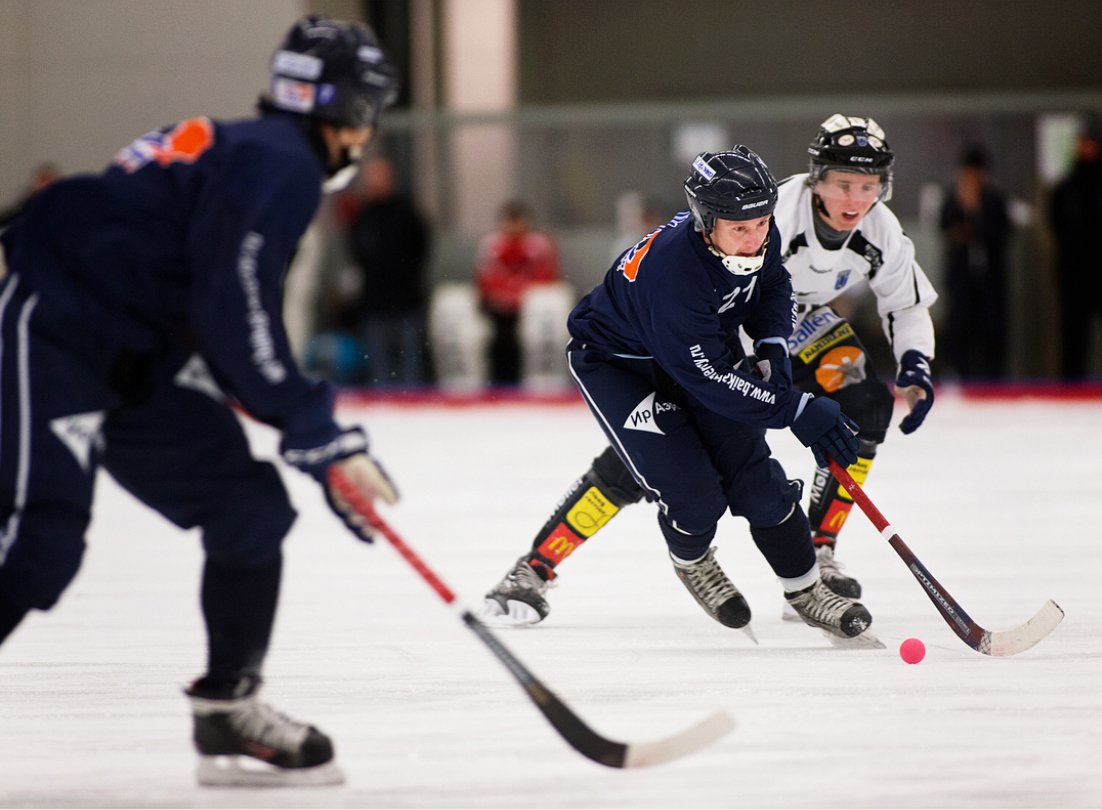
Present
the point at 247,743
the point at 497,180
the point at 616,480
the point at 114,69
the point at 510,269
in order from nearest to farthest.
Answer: the point at 247,743 → the point at 616,480 → the point at 510,269 → the point at 497,180 → the point at 114,69

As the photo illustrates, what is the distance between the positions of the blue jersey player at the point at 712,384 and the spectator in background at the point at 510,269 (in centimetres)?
593

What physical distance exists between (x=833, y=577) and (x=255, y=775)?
1695 mm

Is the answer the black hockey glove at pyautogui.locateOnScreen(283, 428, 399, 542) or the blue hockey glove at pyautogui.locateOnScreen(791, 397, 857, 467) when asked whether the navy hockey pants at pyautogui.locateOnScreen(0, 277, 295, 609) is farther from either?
the blue hockey glove at pyautogui.locateOnScreen(791, 397, 857, 467)

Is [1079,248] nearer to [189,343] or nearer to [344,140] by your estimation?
[344,140]

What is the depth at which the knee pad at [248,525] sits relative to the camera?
220 cm

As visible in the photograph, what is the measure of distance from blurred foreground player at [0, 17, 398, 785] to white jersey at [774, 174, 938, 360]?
1.40m

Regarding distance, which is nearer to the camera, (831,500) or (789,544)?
(789,544)

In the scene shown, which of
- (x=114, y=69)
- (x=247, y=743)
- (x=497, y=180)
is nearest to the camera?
(x=247, y=743)

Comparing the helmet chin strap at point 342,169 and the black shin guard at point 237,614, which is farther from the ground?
the helmet chin strap at point 342,169

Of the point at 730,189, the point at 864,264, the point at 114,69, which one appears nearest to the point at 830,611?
the point at 864,264

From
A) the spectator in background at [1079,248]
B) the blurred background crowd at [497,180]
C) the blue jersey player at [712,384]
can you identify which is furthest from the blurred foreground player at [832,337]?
the spectator in background at [1079,248]

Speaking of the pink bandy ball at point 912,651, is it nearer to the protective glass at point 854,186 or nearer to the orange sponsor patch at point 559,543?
the orange sponsor patch at point 559,543

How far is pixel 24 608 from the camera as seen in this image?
7.13ft

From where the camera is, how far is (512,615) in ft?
11.1
